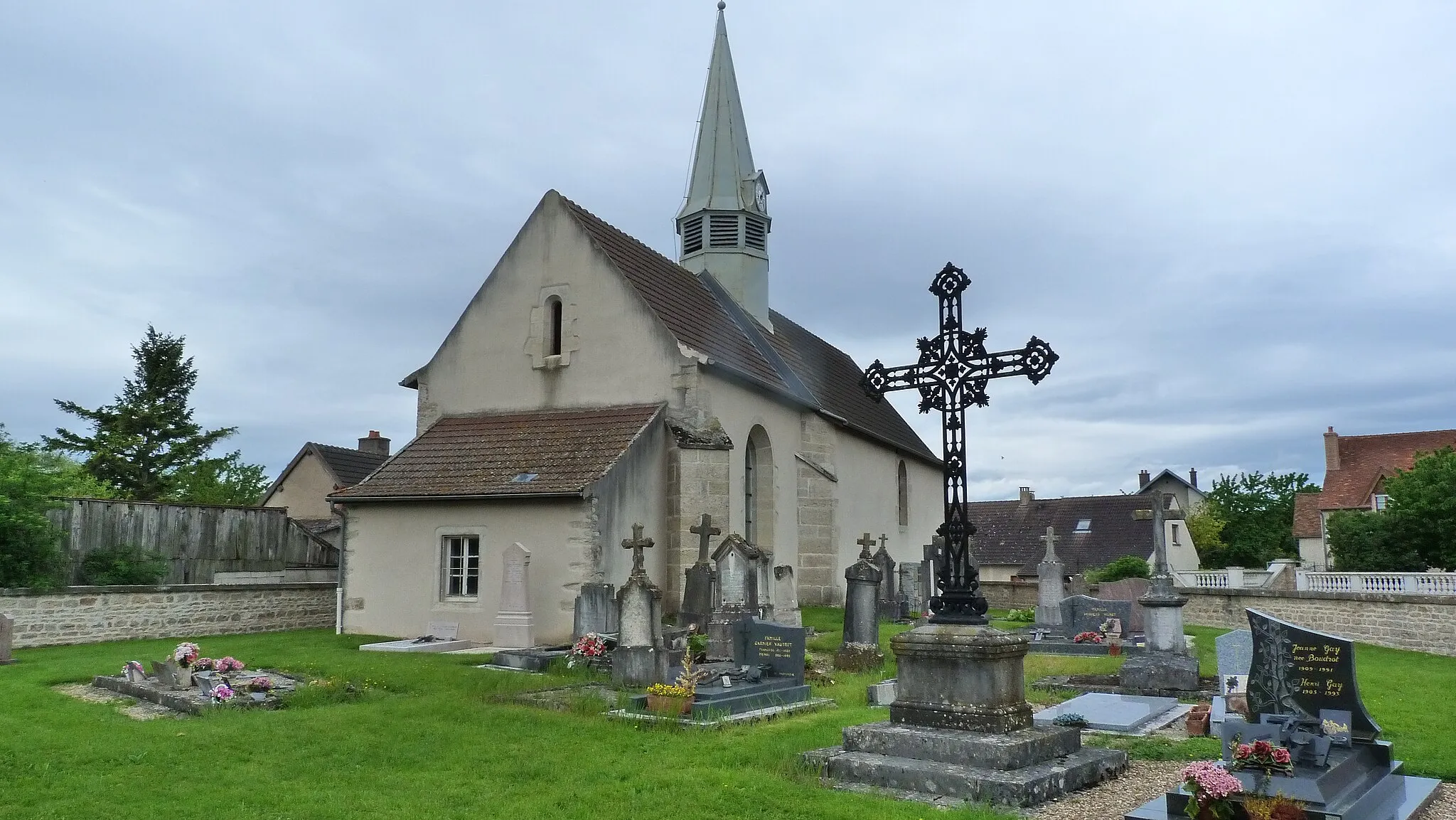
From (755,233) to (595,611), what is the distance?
640 inches

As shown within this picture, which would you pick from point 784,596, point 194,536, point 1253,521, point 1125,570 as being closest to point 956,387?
point 784,596

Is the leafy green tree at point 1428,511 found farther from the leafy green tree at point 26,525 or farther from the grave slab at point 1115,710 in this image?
the leafy green tree at point 26,525

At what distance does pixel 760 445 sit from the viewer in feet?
74.8

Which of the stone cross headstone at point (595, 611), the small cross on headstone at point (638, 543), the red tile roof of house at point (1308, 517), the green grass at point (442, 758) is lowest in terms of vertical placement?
the green grass at point (442, 758)

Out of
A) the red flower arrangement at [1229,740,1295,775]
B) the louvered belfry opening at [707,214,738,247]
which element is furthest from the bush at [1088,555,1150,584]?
the red flower arrangement at [1229,740,1295,775]

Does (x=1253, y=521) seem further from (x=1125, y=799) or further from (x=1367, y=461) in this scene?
(x=1125, y=799)

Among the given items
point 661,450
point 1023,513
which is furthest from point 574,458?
point 1023,513

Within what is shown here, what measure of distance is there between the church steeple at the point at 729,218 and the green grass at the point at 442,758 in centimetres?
1761

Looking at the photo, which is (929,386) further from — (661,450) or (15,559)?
(15,559)

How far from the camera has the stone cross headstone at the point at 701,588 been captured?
53.0 feet

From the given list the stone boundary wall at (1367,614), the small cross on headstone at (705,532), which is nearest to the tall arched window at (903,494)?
the stone boundary wall at (1367,614)

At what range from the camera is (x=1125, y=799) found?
6812mm

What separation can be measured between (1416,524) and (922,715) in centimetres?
2583

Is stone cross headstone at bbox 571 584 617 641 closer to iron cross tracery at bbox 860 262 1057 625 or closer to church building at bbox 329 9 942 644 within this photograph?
church building at bbox 329 9 942 644
